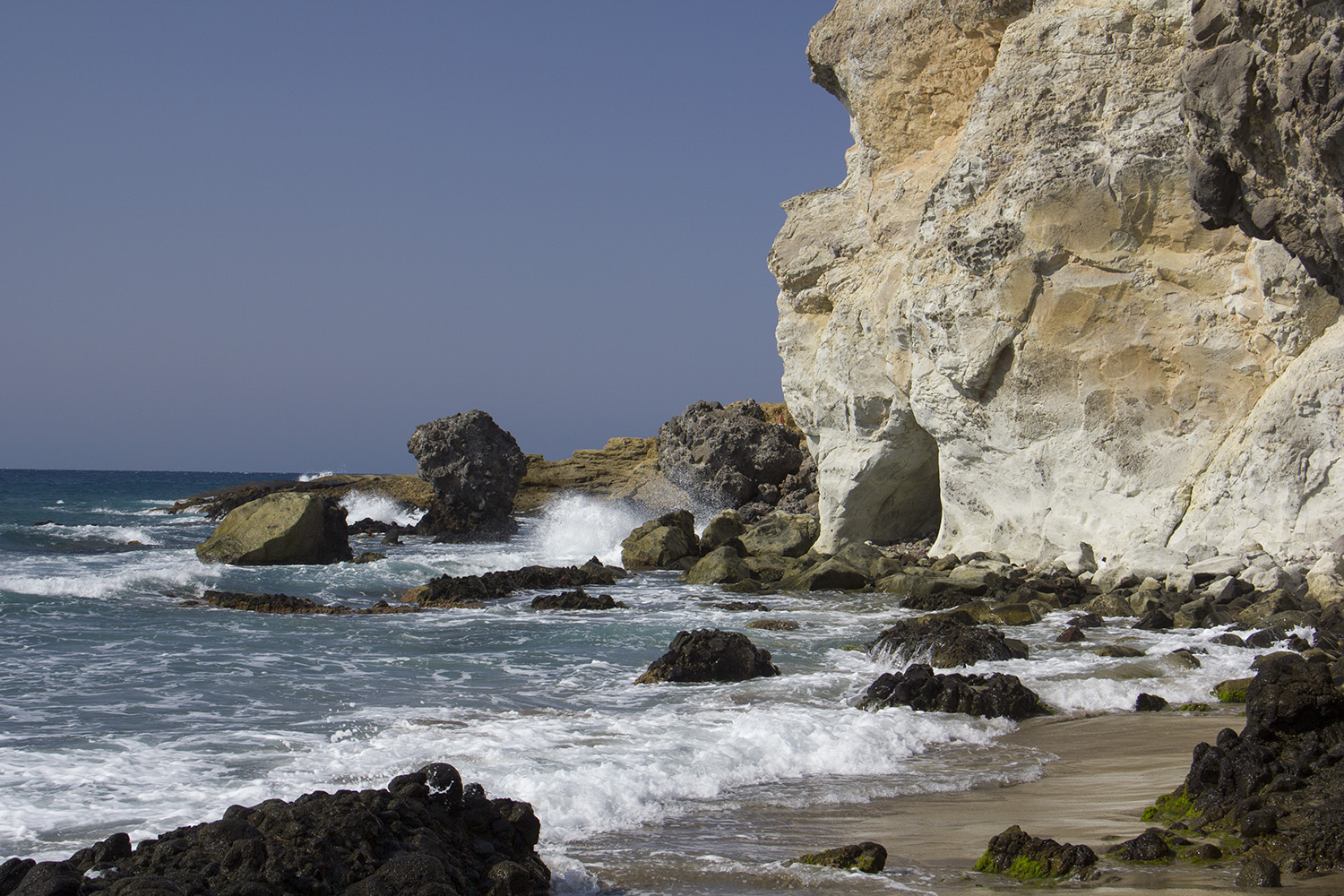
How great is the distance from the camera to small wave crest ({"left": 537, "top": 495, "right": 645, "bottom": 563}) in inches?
1075

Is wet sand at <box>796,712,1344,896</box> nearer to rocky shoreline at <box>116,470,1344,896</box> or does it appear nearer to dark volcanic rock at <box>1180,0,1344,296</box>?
rocky shoreline at <box>116,470,1344,896</box>

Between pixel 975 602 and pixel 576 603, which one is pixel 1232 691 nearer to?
pixel 975 602

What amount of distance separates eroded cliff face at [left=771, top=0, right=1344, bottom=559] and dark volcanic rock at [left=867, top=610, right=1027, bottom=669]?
204 inches

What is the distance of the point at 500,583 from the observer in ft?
62.1

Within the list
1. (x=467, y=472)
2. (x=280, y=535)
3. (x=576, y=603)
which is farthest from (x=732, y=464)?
(x=576, y=603)

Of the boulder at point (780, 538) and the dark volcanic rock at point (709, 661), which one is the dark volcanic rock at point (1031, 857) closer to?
the dark volcanic rock at point (709, 661)

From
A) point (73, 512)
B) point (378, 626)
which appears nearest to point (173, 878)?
point (378, 626)

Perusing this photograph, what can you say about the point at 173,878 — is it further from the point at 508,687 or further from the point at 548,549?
the point at 548,549

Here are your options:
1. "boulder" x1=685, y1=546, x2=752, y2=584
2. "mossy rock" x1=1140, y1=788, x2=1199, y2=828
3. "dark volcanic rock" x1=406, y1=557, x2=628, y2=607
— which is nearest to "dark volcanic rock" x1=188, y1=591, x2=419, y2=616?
"dark volcanic rock" x1=406, y1=557, x2=628, y2=607

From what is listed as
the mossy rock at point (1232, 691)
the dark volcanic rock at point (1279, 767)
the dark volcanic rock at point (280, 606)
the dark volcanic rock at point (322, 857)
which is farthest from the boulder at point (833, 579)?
the dark volcanic rock at point (322, 857)

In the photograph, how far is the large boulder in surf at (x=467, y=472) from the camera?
31.3 metres

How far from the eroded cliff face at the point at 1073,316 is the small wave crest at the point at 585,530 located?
8.02 meters

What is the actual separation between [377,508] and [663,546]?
23879mm

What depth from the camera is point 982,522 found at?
19.1 m
